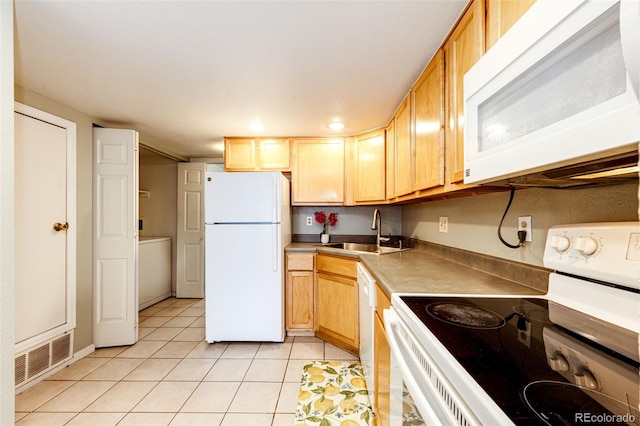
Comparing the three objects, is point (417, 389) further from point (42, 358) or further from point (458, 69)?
point (42, 358)

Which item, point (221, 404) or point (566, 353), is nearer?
point (566, 353)

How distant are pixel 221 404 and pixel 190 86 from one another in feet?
6.84

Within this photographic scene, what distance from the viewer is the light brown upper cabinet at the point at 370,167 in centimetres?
250

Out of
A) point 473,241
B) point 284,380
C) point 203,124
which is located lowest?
point 284,380

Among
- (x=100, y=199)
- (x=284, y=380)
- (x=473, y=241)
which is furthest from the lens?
(x=100, y=199)

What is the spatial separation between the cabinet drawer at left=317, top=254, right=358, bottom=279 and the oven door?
118 cm

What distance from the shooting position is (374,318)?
56.1 inches

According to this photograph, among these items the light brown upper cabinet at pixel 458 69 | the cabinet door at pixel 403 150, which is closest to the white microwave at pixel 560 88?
the light brown upper cabinet at pixel 458 69

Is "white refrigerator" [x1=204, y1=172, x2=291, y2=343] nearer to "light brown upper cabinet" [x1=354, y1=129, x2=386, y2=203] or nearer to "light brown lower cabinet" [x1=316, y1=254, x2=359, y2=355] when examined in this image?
"light brown lower cabinet" [x1=316, y1=254, x2=359, y2=355]

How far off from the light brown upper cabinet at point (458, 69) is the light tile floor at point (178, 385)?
1668 millimetres

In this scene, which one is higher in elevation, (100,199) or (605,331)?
(100,199)

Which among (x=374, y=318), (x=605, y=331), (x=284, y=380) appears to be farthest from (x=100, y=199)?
(x=605, y=331)

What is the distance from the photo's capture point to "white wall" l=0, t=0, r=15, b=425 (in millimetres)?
1085

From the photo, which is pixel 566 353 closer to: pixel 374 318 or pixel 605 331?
pixel 605 331
